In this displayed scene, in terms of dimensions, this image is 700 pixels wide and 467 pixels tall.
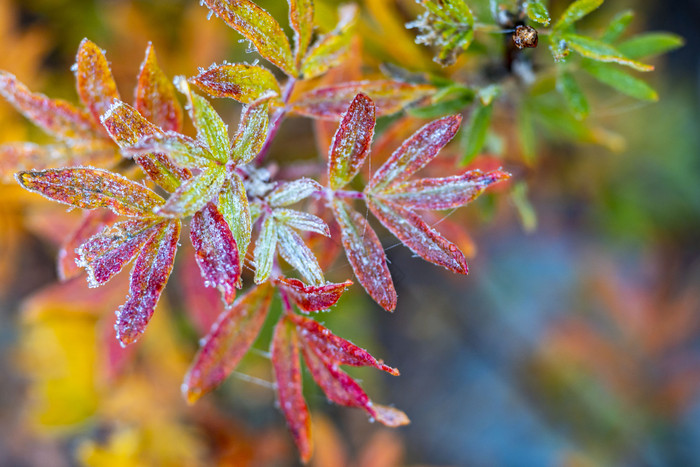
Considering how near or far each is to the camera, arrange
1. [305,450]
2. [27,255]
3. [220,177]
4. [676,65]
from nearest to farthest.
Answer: [220,177] → [305,450] → [676,65] → [27,255]

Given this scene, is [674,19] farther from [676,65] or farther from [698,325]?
[698,325]

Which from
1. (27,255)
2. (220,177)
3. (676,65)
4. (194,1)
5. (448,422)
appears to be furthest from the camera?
(448,422)

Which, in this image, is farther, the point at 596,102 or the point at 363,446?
the point at 363,446

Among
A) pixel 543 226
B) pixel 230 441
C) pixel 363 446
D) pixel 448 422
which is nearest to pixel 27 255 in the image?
pixel 230 441

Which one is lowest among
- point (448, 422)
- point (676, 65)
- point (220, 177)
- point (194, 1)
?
point (448, 422)

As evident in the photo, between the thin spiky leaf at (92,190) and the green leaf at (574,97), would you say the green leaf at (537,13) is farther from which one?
the thin spiky leaf at (92,190)

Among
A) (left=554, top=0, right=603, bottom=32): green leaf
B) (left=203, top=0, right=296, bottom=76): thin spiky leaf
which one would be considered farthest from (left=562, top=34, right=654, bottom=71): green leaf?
(left=203, top=0, right=296, bottom=76): thin spiky leaf

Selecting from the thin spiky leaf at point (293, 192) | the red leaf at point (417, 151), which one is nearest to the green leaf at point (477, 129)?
the red leaf at point (417, 151)
